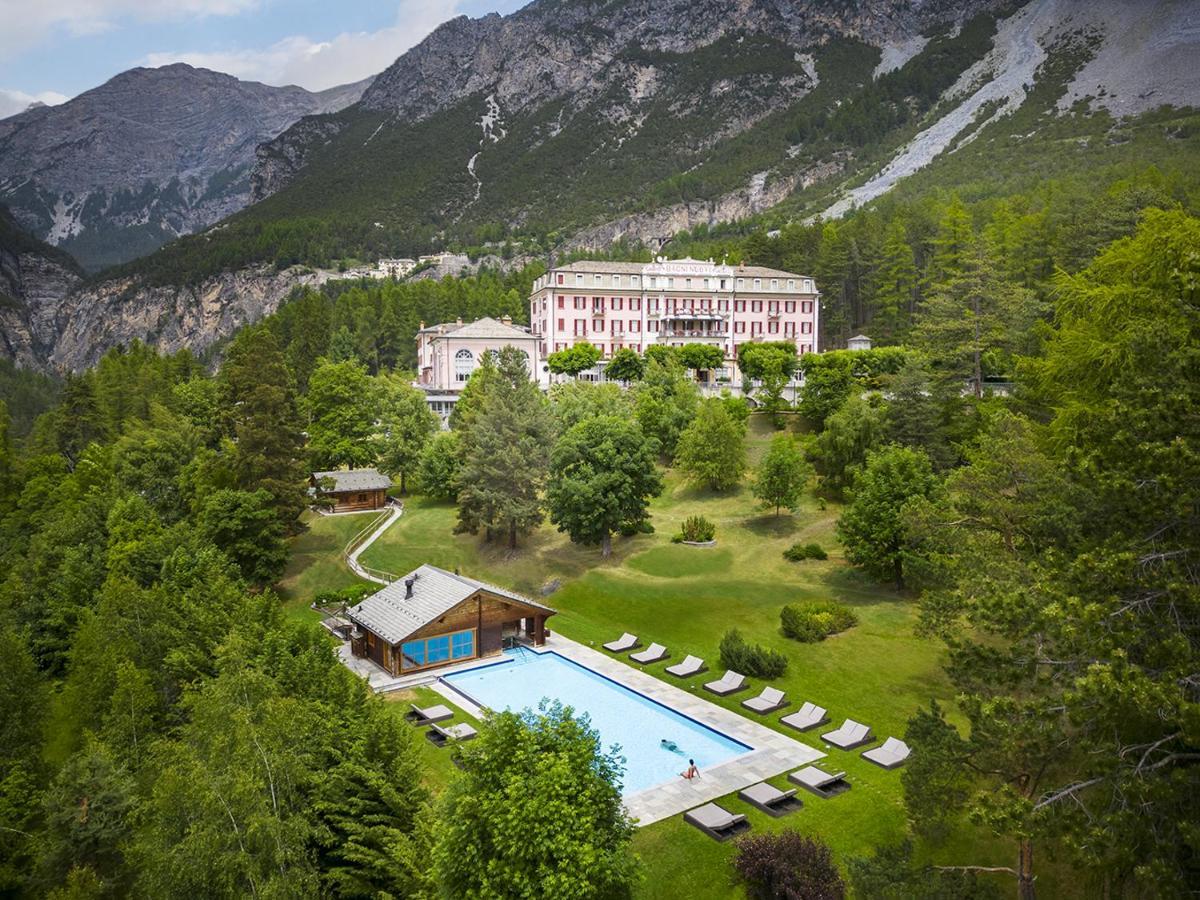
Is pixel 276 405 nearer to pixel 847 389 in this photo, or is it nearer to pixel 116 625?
pixel 116 625

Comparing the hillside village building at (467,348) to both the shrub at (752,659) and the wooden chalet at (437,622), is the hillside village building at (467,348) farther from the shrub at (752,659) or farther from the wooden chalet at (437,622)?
the shrub at (752,659)

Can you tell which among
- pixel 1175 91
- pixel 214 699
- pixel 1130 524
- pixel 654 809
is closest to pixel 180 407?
pixel 214 699

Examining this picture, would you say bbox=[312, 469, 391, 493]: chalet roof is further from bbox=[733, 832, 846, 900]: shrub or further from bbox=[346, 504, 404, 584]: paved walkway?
bbox=[733, 832, 846, 900]: shrub

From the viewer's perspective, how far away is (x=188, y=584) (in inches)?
1398

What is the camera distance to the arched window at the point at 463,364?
8000 centimetres

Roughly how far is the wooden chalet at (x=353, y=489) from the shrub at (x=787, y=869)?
1626 inches

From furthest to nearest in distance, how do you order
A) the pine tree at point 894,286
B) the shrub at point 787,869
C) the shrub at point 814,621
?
the pine tree at point 894,286 → the shrub at point 814,621 → the shrub at point 787,869

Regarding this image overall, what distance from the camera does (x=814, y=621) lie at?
1215 inches

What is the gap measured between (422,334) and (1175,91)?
123807 millimetres

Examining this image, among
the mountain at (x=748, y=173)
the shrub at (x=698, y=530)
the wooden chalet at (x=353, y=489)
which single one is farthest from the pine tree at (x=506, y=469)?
the mountain at (x=748, y=173)

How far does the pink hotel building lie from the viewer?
260 feet

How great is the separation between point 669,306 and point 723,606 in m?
50.6

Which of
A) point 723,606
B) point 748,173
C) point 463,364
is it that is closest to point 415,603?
point 723,606

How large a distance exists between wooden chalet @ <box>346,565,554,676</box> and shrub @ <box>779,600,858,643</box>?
34.6 ft
